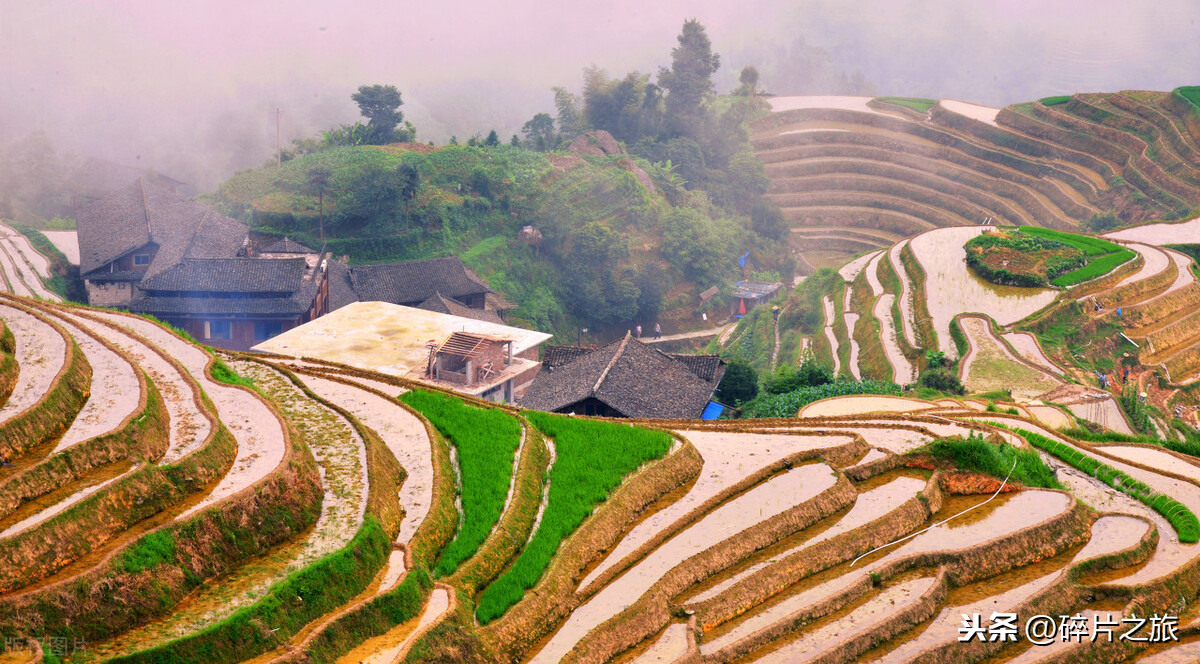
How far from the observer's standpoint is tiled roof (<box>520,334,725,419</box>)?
75.6 feet

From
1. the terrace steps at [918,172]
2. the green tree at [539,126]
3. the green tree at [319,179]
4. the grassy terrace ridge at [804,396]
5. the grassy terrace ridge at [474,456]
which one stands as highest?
the terrace steps at [918,172]

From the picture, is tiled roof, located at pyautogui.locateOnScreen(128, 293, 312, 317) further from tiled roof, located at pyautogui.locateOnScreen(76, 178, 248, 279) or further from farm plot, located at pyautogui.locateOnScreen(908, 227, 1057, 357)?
farm plot, located at pyautogui.locateOnScreen(908, 227, 1057, 357)

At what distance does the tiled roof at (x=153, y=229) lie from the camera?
1529 inches

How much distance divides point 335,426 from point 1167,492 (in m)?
14.1

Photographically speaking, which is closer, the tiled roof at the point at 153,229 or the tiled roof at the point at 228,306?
the tiled roof at the point at 228,306

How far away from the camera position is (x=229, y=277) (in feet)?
117

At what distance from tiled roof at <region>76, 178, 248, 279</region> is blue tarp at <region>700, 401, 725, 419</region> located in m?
23.2

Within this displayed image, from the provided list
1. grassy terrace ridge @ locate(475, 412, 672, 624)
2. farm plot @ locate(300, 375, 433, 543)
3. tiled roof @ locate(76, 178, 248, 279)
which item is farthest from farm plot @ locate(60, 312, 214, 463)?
tiled roof @ locate(76, 178, 248, 279)

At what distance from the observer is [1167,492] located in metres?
16.5

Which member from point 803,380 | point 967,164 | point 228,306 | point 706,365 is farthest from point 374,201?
point 967,164

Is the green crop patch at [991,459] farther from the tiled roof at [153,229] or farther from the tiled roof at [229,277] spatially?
the tiled roof at [153,229]

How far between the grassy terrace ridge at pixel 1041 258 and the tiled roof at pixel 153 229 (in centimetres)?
3192

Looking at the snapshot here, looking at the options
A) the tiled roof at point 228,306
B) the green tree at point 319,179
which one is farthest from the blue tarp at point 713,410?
the green tree at point 319,179

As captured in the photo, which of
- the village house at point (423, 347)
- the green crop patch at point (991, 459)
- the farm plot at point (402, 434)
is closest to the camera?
the farm plot at point (402, 434)
